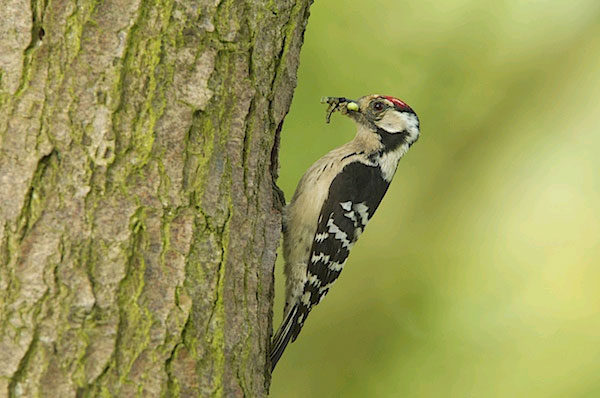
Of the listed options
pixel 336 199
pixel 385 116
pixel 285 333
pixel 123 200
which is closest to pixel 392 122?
pixel 385 116

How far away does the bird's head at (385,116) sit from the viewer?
13.4 feet

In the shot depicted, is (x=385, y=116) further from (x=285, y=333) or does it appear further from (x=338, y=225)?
(x=285, y=333)

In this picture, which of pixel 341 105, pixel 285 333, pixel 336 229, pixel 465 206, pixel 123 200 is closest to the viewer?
pixel 123 200

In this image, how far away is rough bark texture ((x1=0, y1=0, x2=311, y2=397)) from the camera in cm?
200

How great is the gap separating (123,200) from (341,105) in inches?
83.3

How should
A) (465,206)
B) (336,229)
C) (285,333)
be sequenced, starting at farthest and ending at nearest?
(465,206) → (336,229) → (285,333)

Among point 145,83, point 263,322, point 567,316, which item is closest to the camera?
point 145,83

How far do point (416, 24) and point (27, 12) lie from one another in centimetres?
279

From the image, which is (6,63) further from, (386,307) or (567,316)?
(567,316)

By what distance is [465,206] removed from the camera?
4.51 meters

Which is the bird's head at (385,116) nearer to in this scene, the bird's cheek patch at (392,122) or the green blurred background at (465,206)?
the bird's cheek patch at (392,122)

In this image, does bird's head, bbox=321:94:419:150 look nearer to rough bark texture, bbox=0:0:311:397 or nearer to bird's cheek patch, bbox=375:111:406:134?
bird's cheek patch, bbox=375:111:406:134

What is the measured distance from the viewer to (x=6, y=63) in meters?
2.05

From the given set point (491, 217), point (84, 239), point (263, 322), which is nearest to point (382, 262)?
point (491, 217)
